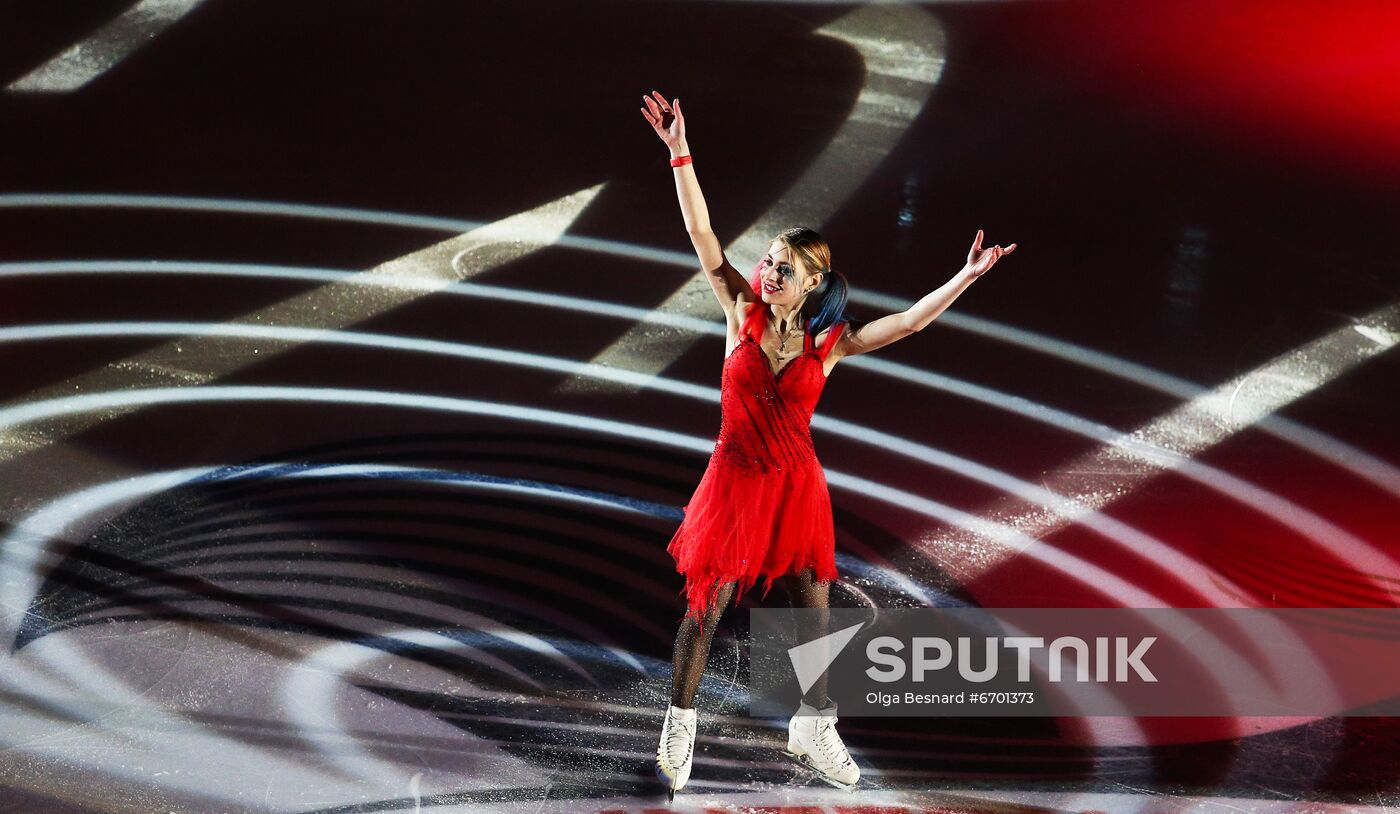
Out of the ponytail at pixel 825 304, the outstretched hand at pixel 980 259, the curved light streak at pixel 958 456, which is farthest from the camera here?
the curved light streak at pixel 958 456

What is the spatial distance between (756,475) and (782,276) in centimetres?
47

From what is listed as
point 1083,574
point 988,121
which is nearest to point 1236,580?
point 1083,574

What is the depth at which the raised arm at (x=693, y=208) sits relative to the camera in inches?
124

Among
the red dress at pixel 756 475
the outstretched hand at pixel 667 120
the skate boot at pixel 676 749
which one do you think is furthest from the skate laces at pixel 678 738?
the outstretched hand at pixel 667 120

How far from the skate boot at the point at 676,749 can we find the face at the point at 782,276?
1006 mm

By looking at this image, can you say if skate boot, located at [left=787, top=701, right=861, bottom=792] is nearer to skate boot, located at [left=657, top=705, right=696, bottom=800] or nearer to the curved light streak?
skate boot, located at [left=657, top=705, right=696, bottom=800]

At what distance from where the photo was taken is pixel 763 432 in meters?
3.20

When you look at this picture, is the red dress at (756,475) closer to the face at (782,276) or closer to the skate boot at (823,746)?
the face at (782,276)

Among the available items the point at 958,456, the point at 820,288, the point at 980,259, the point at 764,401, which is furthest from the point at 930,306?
the point at 958,456

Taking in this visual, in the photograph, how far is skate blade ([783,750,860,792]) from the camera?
327 cm

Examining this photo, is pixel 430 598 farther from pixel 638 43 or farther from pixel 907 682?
pixel 638 43

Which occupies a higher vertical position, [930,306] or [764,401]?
[930,306]

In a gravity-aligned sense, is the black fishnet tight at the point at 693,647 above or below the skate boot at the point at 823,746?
above

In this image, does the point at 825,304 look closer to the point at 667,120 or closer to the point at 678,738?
the point at 667,120
